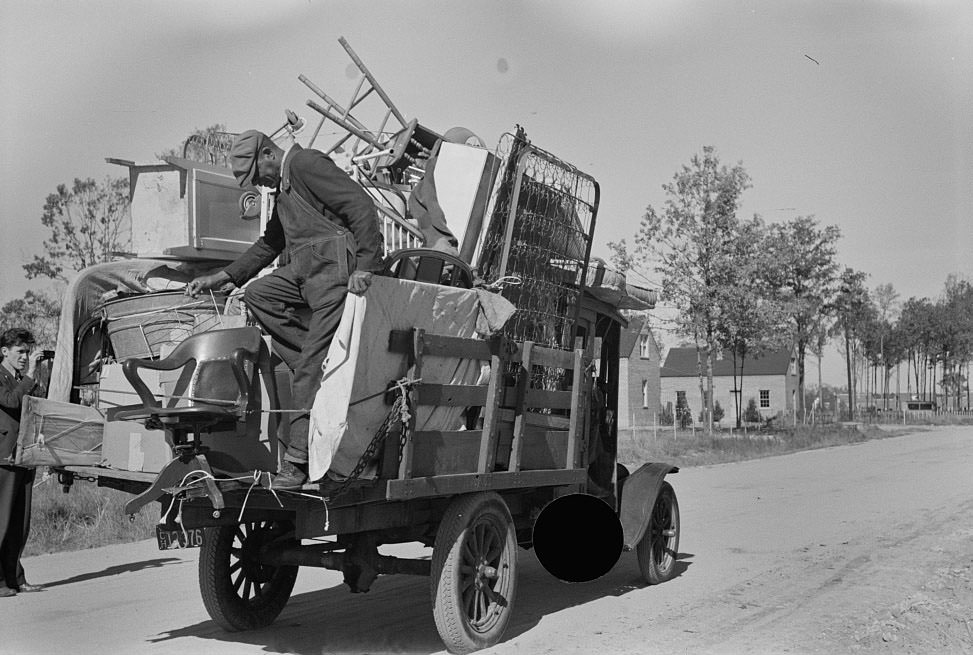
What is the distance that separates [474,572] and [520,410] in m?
1.05

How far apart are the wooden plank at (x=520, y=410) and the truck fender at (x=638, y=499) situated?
1.64 m

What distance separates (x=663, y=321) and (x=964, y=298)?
120 feet

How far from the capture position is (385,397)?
5.23 metres

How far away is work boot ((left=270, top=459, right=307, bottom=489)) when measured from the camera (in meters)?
4.90

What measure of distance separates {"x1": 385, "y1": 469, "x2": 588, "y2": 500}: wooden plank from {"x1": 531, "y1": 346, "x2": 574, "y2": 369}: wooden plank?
2.36 ft

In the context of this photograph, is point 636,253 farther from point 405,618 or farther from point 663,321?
point 405,618

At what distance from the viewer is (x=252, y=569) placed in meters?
6.66

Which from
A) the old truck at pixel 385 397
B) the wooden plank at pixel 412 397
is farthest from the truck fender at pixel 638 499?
the wooden plank at pixel 412 397

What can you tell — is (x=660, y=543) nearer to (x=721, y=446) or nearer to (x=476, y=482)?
(x=476, y=482)

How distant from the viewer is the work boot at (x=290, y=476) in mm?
4902

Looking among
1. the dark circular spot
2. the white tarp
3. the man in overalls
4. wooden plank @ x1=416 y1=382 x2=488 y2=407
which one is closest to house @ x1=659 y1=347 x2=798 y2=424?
the dark circular spot

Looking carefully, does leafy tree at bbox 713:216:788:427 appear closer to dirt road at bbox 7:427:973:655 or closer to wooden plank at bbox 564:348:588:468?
dirt road at bbox 7:427:973:655

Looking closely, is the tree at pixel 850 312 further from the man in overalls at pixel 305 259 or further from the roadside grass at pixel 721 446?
the man in overalls at pixel 305 259

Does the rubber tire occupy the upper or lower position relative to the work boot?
lower
